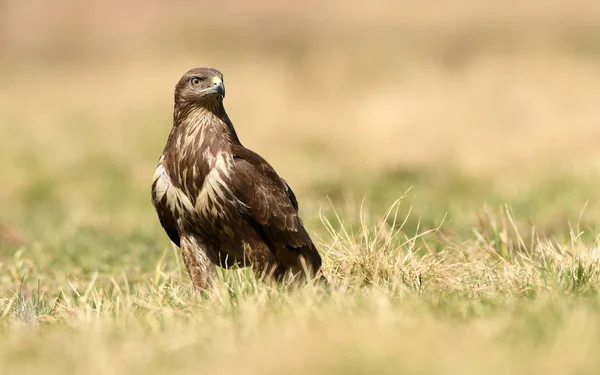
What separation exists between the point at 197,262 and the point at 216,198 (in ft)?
1.36

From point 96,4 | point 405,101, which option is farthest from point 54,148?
point 96,4

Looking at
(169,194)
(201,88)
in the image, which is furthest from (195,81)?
(169,194)

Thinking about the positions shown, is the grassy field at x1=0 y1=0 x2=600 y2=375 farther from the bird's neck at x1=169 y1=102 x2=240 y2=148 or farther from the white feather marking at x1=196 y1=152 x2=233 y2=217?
the bird's neck at x1=169 y1=102 x2=240 y2=148

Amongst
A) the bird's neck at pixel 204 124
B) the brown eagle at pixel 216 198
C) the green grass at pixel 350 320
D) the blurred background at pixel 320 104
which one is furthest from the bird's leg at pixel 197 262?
the blurred background at pixel 320 104

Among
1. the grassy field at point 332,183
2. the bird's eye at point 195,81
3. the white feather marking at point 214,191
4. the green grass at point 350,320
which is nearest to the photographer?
the green grass at point 350,320

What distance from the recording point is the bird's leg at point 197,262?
251 inches

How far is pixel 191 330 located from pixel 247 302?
470 mm

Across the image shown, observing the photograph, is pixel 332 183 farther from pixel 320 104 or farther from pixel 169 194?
pixel 169 194

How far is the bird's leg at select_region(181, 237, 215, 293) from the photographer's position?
6387mm

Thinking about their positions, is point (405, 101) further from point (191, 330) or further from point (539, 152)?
point (191, 330)

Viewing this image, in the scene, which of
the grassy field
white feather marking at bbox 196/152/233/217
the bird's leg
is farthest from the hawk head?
the grassy field

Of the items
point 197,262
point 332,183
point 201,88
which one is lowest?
point 332,183

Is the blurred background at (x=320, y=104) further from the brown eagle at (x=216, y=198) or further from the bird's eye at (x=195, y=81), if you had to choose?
the bird's eye at (x=195, y=81)

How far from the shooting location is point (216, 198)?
624 cm
